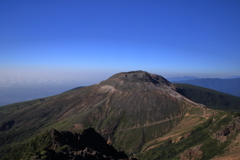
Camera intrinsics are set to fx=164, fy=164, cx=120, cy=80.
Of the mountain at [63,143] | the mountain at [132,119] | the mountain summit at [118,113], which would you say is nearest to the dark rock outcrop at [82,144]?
the mountain at [63,143]

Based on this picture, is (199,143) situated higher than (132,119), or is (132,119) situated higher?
(132,119)

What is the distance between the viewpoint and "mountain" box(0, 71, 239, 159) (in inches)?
2958

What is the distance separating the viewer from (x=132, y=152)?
272ft

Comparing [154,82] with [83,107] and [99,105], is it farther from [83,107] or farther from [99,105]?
[83,107]

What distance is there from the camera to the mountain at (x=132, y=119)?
247 ft

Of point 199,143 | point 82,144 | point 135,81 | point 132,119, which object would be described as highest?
point 135,81

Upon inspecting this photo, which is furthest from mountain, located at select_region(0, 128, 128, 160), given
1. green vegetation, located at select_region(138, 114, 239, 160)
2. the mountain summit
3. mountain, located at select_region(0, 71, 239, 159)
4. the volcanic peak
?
the volcanic peak

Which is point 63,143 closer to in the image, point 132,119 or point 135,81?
point 132,119

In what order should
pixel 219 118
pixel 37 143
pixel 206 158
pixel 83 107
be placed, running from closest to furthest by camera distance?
1. pixel 37 143
2. pixel 206 158
3. pixel 219 118
4. pixel 83 107

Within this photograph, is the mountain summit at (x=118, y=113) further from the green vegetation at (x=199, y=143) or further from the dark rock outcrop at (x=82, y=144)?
the dark rock outcrop at (x=82, y=144)

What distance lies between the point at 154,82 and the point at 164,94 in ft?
69.2

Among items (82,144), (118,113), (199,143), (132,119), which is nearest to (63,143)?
(82,144)

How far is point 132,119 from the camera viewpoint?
105 metres

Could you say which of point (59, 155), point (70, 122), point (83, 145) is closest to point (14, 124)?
point (70, 122)
